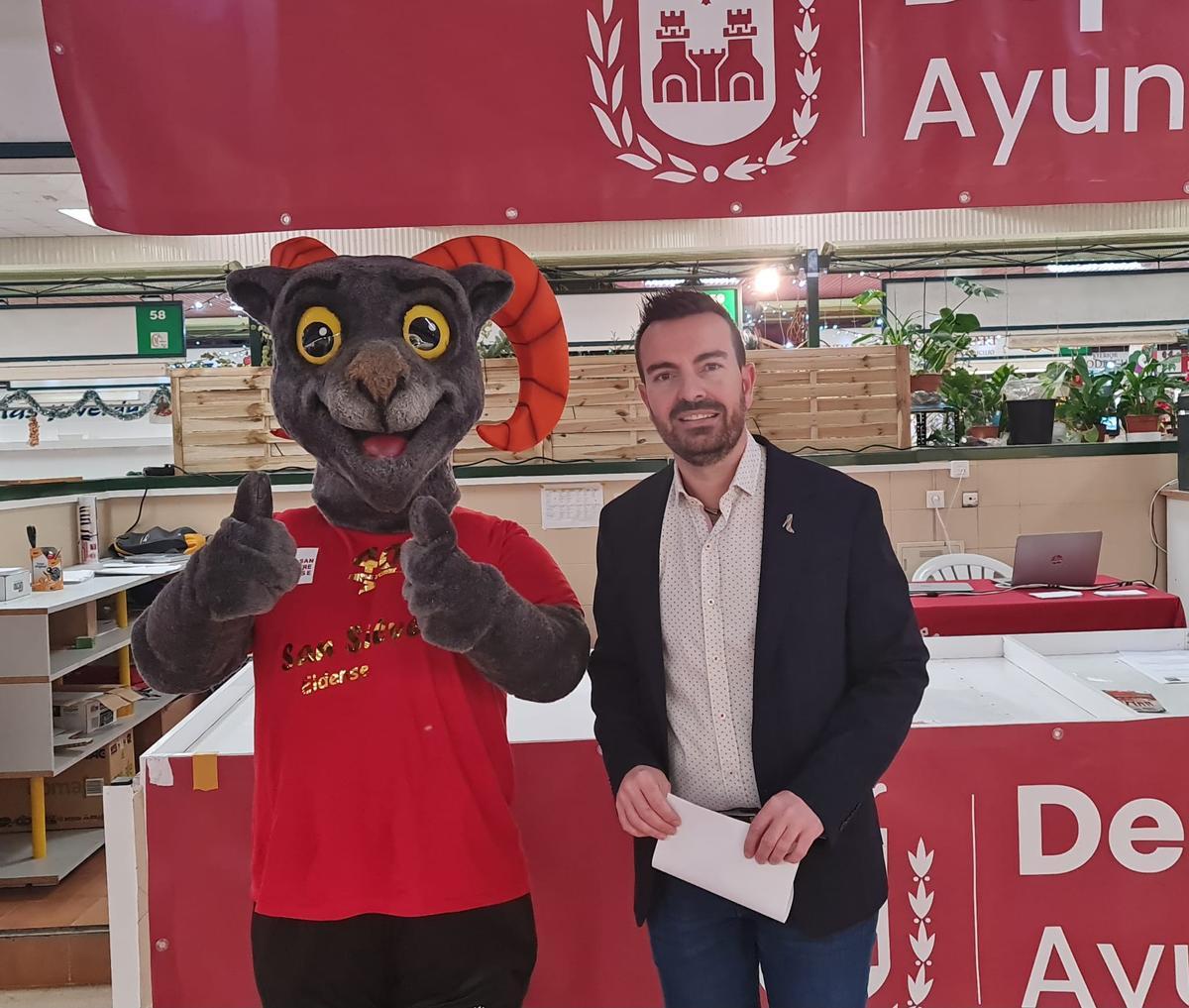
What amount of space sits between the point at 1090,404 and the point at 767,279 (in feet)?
8.68

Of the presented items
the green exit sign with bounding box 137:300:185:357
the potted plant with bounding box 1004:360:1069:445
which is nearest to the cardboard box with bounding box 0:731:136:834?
the potted plant with bounding box 1004:360:1069:445

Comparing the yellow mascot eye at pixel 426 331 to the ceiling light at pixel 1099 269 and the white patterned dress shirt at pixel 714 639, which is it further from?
the ceiling light at pixel 1099 269

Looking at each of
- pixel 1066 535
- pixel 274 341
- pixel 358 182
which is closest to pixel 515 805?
pixel 274 341

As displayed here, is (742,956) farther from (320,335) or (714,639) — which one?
(320,335)

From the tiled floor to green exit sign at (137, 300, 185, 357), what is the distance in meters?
5.99

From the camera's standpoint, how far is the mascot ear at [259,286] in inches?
55.6

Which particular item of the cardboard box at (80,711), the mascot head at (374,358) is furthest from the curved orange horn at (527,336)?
the cardboard box at (80,711)

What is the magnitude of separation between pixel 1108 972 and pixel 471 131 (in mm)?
2124

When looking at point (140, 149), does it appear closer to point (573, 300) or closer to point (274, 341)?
point (274, 341)

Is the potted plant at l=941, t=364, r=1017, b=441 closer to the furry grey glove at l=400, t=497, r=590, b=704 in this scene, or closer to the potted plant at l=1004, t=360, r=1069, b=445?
the potted plant at l=1004, t=360, r=1069, b=445

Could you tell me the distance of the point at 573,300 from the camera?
781 centimetres

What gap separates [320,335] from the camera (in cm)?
136

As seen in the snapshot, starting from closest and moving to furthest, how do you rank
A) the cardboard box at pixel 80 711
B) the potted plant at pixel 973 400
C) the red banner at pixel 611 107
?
the red banner at pixel 611 107
the cardboard box at pixel 80 711
the potted plant at pixel 973 400

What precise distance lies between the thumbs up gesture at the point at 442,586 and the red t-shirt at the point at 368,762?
0.41 feet
